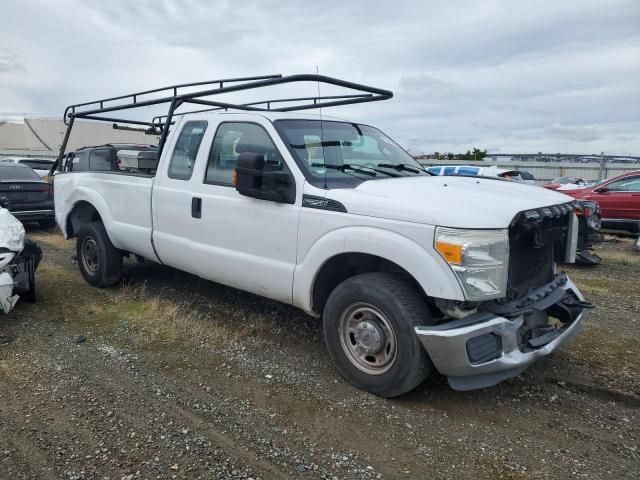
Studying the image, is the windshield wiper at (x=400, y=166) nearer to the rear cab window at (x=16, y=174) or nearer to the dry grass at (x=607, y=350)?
the dry grass at (x=607, y=350)

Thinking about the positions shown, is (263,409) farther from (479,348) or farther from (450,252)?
(450,252)

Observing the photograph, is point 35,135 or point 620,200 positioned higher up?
point 35,135

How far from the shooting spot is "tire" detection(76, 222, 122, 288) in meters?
6.08

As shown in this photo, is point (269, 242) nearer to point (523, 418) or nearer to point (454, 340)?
point (454, 340)

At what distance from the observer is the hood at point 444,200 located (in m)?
3.28

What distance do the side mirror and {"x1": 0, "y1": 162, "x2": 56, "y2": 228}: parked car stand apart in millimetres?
8000

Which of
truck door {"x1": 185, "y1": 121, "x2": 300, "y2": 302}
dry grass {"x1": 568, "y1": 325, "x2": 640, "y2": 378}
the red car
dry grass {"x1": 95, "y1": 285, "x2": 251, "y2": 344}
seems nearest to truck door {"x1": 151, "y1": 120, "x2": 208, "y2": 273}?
truck door {"x1": 185, "y1": 121, "x2": 300, "y2": 302}

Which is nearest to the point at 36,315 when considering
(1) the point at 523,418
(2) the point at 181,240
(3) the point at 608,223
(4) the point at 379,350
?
(2) the point at 181,240

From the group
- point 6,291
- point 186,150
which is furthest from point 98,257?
point 186,150

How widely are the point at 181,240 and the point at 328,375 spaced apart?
1.94m

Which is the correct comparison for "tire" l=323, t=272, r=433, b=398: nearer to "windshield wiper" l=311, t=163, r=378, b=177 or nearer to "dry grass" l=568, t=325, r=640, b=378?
"windshield wiper" l=311, t=163, r=378, b=177

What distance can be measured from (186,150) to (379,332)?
8.70ft

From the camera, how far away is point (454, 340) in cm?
322

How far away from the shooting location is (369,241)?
356cm
